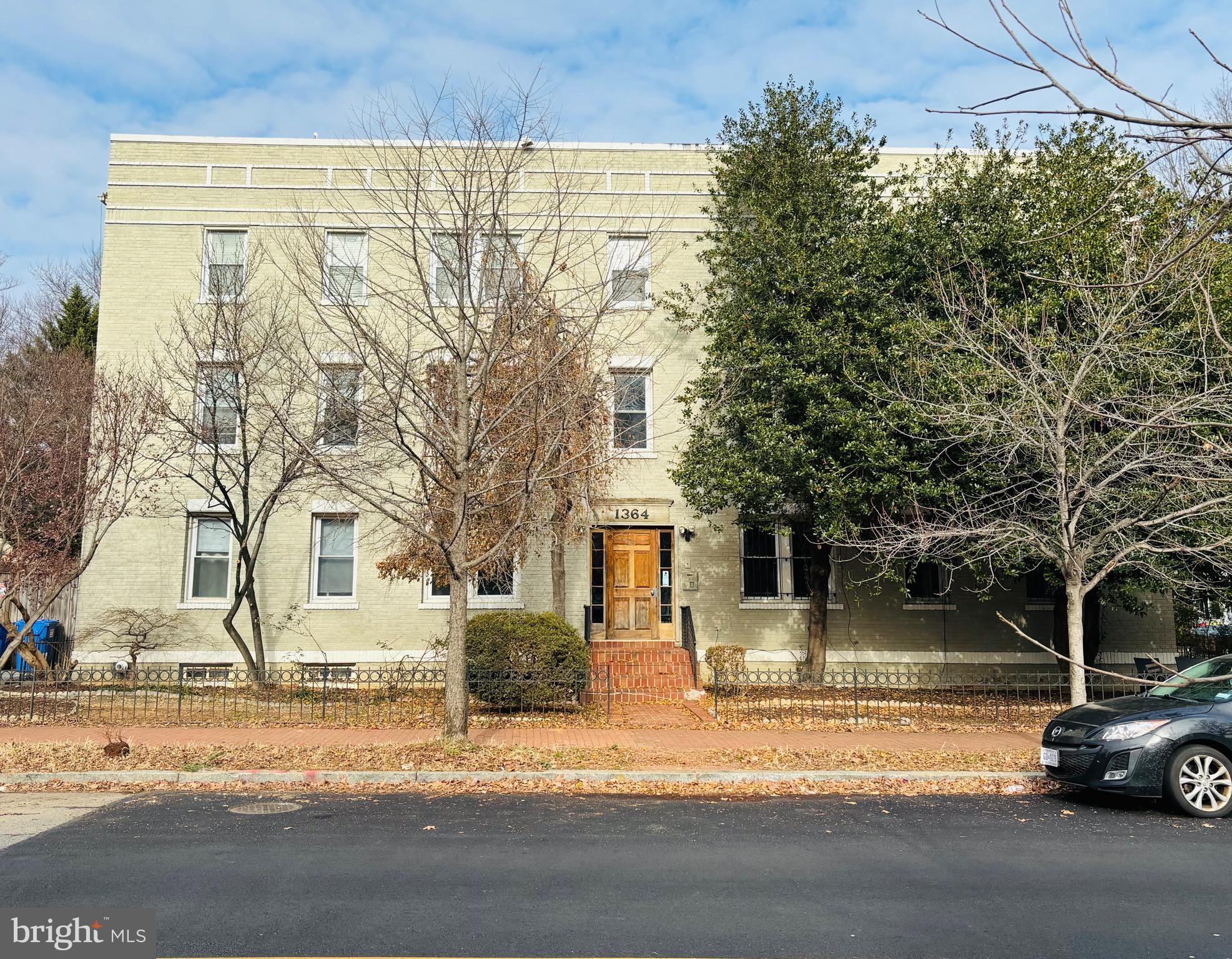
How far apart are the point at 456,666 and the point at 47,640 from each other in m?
11.6

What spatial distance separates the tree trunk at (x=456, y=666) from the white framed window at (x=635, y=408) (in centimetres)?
818

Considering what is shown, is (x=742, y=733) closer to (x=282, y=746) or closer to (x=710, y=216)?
(x=282, y=746)

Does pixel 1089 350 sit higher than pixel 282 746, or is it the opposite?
pixel 1089 350

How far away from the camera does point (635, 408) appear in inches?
810

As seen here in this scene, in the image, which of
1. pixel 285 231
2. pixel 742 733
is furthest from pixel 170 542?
pixel 742 733

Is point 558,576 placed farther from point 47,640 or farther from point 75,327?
point 75,327

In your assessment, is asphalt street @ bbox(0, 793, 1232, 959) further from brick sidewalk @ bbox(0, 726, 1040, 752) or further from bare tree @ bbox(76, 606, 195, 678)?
bare tree @ bbox(76, 606, 195, 678)

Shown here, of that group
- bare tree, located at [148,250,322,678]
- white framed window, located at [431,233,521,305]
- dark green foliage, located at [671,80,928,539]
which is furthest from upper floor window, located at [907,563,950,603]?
bare tree, located at [148,250,322,678]

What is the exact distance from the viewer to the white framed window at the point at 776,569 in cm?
1998

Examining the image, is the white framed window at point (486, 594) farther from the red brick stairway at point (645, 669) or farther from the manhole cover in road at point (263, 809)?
the manhole cover in road at point (263, 809)

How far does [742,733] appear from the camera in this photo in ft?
42.8

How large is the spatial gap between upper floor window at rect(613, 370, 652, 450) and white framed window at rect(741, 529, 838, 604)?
3040 mm

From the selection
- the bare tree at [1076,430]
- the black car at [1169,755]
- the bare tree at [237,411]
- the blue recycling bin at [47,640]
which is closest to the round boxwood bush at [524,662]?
the bare tree at [237,411]

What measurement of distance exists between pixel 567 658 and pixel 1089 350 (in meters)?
8.48
